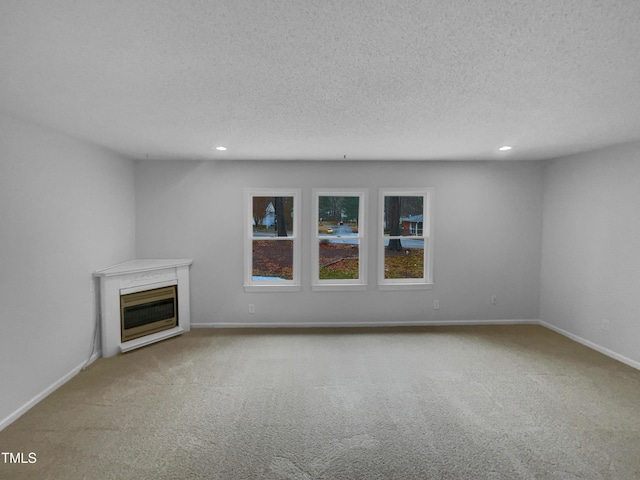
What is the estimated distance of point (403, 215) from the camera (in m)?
5.19

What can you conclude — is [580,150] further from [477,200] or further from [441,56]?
[441,56]

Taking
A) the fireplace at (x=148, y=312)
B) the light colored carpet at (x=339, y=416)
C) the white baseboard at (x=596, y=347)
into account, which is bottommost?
the light colored carpet at (x=339, y=416)

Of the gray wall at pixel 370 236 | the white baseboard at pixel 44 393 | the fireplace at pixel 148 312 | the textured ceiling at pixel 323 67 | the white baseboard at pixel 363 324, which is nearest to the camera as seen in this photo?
the textured ceiling at pixel 323 67

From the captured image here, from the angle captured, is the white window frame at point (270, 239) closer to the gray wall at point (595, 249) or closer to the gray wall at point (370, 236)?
the gray wall at point (370, 236)

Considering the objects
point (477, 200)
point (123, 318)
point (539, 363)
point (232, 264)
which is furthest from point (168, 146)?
point (539, 363)

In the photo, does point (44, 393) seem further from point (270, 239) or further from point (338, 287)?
point (338, 287)

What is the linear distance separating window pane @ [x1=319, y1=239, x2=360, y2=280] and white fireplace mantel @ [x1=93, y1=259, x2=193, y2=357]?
1990 millimetres

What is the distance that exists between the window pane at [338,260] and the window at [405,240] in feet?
1.31

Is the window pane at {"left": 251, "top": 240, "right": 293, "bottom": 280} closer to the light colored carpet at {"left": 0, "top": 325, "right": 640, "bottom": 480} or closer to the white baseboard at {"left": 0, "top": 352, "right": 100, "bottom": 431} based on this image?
the light colored carpet at {"left": 0, "top": 325, "right": 640, "bottom": 480}

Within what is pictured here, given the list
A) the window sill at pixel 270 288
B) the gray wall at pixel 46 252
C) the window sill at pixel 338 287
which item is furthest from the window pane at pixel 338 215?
the gray wall at pixel 46 252

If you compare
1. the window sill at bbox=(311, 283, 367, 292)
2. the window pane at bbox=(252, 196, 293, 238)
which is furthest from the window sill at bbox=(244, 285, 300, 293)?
the window pane at bbox=(252, 196, 293, 238)

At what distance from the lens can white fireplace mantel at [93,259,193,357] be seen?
391 centimetres

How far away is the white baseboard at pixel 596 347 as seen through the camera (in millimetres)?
3734

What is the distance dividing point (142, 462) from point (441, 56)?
3.11 meters
